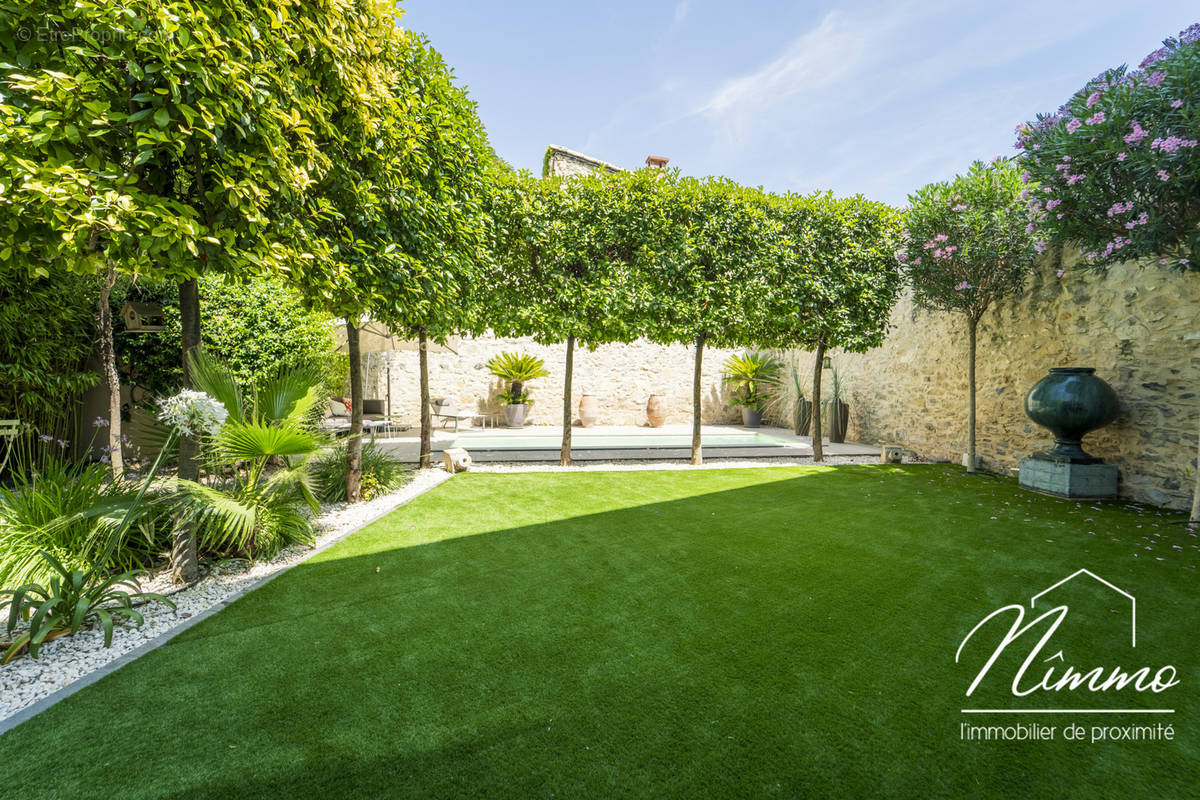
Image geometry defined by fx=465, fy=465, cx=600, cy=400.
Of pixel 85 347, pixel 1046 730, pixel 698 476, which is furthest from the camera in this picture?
pixel 698 476

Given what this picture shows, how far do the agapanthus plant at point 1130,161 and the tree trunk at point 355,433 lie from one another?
7.24 meters

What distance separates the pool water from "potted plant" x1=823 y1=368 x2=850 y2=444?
1.19 m

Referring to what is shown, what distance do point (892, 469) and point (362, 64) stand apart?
8381 millimetres

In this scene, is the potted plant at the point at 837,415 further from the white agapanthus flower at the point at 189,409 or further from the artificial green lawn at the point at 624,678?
the white agapanthus flower at the point at 189,409

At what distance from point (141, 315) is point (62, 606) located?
17.0ft

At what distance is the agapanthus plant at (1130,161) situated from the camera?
371 cm

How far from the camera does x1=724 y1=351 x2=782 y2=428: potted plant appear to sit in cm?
1380

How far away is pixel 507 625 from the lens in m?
2.58

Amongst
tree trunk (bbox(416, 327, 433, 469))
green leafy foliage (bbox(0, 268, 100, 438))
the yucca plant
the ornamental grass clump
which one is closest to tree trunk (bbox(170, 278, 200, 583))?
green leafy foliage (bbox(0, 268, 100, 438))

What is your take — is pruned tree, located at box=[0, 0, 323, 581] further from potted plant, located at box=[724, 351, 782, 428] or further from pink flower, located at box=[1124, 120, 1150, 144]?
potted plant, located at box=[724, 351, 782, 428]

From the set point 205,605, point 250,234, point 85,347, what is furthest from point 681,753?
point 85,347

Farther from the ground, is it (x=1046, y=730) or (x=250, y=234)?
(x=250, y=234)

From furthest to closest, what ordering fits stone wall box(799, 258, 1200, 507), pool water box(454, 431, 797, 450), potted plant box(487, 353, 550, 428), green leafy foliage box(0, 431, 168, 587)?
potted plant box(487, 353, 550, 428) → pool water box(454, 431, 797, 450) → stone wall box(799, 258, 1200, 507) → green leafy foliage box(0, 431, 168, 587)

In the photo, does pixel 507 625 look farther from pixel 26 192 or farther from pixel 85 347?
pixel 85 347
